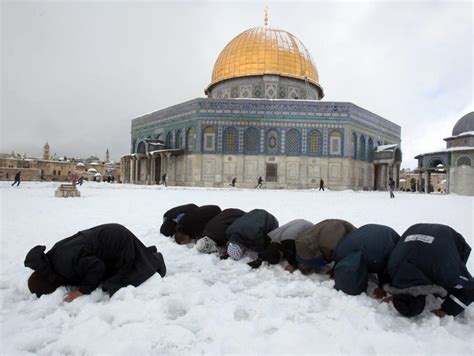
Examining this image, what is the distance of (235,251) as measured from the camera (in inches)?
181

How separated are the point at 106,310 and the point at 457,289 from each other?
9.97ft

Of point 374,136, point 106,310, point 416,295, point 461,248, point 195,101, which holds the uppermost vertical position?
point 195,101

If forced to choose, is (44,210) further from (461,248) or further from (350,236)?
(461,248)

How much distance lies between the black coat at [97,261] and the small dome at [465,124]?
33265 millimetres

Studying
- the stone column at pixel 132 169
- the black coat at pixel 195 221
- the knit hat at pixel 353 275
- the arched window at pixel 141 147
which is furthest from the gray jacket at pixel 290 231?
the stone column at pixel 132 169

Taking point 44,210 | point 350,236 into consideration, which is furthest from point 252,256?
point 44,210

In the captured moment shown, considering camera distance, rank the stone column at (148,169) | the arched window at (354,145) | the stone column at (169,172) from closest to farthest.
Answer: the arched window at (354,145), the stone column at (169,172), the stone column at (148,169)

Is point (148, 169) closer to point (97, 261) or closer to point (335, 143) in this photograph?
point (335, 143)

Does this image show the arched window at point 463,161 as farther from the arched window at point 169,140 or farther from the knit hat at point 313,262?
the knit hat at point 313,262

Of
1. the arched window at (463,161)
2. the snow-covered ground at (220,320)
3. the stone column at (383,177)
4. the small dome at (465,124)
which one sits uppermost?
the small dome at (465,124)

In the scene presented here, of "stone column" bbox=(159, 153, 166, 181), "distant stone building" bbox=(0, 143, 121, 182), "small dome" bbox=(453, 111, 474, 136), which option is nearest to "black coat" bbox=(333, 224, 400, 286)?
"stone column" bbox=(159, 153, 166, 181)

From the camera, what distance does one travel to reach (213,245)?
196 inches

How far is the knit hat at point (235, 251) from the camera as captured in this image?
461 cm

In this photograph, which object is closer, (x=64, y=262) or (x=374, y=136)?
(x=64, y=262)
